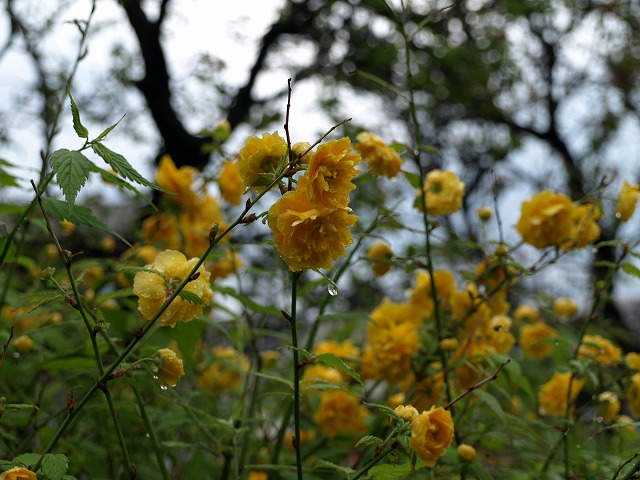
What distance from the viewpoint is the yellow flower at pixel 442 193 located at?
1.07m

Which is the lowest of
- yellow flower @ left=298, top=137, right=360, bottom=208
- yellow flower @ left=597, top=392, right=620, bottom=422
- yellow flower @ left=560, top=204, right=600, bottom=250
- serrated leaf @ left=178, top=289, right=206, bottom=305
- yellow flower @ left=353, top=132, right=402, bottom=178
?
serrated leaf @ left=178, top=289, right=206, bottom=305

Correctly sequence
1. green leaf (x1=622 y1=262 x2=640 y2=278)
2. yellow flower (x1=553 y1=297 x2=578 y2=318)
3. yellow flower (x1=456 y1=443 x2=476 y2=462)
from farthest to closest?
yellow flower (x1=553 y1=297 x2=578 y2=318) → green leaf (x1=622 y1=262 x2=640 y2=278) → yellow flower (x1=456 y1=443 x2=476 y2=462)

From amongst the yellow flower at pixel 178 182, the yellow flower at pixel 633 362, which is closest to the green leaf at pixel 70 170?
the yellow flower at pixel 178 182

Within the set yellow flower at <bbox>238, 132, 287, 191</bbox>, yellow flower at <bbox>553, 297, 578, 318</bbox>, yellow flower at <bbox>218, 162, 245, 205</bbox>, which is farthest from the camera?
yellow flower at <bbox>553, 297, 578, 318</bbox>

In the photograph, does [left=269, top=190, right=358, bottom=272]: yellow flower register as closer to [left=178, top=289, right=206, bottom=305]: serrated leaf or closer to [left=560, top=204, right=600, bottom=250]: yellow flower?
[left=178, top=289, right=206, bottom=305]: serrated leaf

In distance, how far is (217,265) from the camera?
1349 millimetres

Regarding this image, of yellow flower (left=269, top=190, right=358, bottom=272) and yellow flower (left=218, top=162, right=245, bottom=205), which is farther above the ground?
yellow flower (left=218, top=162, right=245, bottom=205)

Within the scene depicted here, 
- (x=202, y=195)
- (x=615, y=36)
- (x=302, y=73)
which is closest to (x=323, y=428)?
(x=202, y=195)

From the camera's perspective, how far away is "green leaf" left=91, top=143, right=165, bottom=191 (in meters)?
0.61

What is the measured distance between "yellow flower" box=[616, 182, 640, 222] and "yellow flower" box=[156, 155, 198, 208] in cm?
74

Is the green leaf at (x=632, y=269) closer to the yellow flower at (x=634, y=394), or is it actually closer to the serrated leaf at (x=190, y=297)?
the yellow flower at (x=634, y=394)

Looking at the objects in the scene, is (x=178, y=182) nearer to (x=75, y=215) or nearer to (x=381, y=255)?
(x=381, y=255)

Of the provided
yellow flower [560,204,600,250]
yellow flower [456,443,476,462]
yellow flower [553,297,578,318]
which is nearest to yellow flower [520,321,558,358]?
yellow flower [553,297,578,318]

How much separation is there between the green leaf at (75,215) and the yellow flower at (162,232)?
637mm
